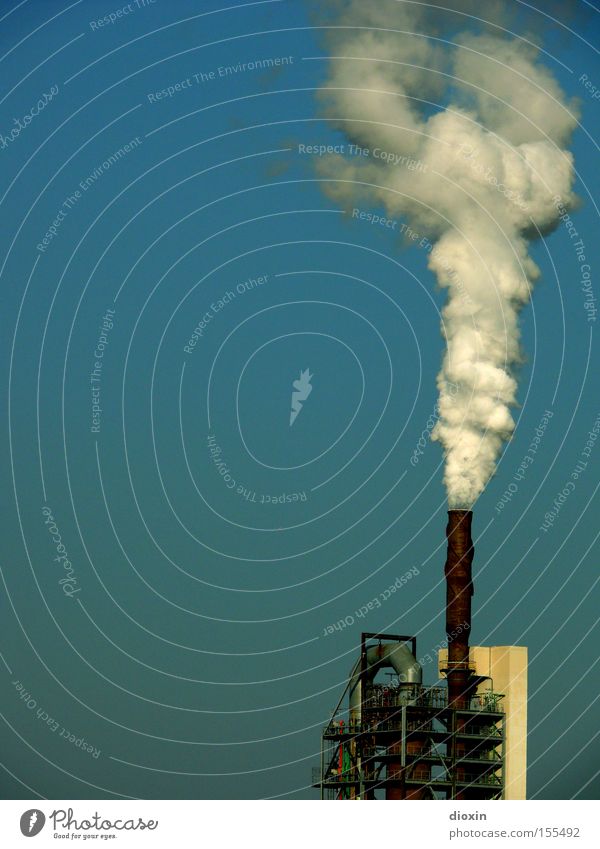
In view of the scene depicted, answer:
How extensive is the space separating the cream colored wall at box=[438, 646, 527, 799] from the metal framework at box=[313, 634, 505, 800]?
0.87 m

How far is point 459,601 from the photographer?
318 feet

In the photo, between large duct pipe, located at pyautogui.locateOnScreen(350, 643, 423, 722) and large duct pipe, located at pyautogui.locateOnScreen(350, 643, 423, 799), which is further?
large duct pipe, located at pyautogui.locateOnScreen(350, 643, 423, 722)

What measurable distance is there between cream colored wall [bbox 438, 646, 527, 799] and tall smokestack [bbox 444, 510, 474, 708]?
3372 millimetres

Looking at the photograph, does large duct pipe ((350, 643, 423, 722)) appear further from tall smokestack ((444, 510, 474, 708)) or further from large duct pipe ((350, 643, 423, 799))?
tall smokestack ((444, 510, 474, 708))

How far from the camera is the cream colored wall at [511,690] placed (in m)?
101

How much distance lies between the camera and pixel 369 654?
101688 millimetres

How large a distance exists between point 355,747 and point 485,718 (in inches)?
272

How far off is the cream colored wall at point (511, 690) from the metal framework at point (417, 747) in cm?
87

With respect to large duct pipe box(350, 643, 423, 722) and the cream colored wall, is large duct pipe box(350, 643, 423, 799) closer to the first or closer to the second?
large duct pipe box(350, 643, 423, 722)

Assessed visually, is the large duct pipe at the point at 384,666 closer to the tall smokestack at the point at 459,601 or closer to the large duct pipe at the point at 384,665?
the large duct pipe at the point at 384,665

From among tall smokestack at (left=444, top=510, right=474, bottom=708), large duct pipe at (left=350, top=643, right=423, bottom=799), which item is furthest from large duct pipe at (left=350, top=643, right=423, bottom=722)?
tall smokestack at (left=444, top=510, right=474, bottom=708)

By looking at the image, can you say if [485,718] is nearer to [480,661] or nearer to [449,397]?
[480,661]

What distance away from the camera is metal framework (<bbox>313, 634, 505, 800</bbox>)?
96.4m
